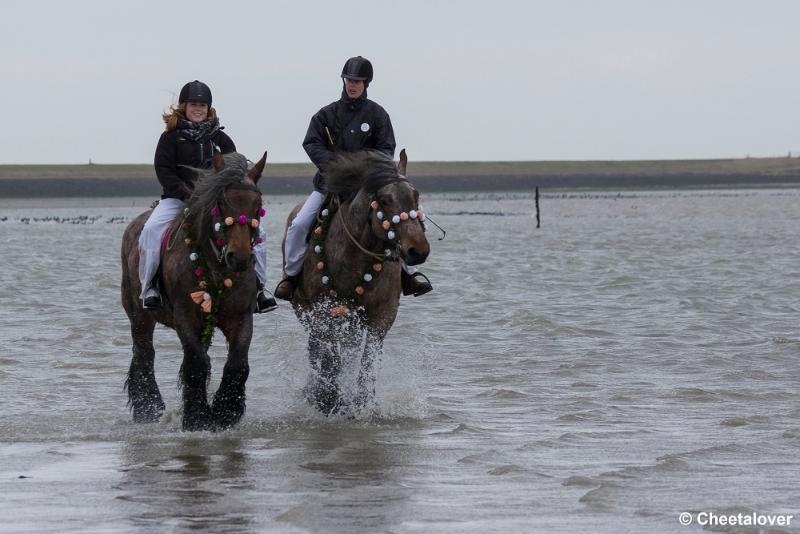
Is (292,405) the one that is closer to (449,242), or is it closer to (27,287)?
(27,287)

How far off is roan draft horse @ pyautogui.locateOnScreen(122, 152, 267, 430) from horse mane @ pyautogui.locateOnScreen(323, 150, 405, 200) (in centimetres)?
90

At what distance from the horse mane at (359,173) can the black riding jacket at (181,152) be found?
76 cm

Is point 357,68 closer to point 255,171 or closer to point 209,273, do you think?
point 255,171

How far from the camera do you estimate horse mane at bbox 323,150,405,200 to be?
10.0m

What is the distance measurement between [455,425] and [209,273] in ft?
6.84

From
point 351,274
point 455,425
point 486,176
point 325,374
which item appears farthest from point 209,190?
point 486,176

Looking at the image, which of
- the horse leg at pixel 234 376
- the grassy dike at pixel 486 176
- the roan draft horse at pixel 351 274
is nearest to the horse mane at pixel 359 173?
the roan draft horse at pixel 351 274

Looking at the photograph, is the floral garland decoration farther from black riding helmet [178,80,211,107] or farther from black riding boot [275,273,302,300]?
black riding boot [275,273,302,300]

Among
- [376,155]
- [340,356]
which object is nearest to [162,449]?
[340,356]

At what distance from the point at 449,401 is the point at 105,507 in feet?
15.2

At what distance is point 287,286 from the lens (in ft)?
36.2

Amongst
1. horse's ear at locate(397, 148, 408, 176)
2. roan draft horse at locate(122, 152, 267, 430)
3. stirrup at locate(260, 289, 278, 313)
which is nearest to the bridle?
roan draft horse at locate(122, 152, 267, 430)

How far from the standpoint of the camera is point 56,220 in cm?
5953

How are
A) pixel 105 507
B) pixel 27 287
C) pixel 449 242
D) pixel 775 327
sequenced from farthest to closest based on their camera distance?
pixel 449 242 < pixel 27 287 < pixel 775 327 < pixel 105 507
